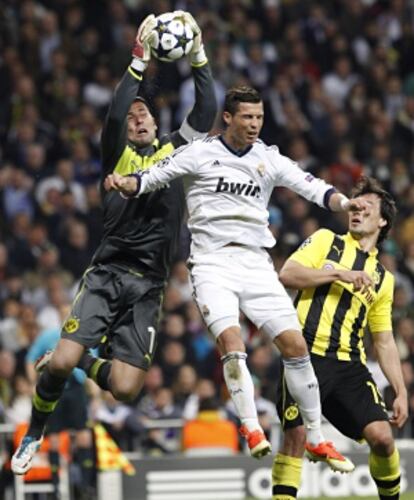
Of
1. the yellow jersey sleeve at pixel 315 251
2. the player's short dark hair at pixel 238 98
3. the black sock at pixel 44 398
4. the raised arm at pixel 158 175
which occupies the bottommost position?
the black sock at pixel 44 398

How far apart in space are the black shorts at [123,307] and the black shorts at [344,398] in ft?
3.59

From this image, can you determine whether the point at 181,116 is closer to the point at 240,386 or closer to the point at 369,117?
the point at 369,117

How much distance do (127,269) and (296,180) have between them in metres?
1.43

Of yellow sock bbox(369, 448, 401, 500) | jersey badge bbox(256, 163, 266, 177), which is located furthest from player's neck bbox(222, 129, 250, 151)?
yellow sock bbox(369, 448, 401, 500)

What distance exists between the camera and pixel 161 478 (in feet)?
46.0

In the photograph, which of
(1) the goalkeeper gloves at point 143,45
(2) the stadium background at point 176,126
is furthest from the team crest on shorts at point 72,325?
(2) the stadium background at point 176,126

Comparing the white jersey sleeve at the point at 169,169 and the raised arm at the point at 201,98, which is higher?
the raised arm at the point at 201,98

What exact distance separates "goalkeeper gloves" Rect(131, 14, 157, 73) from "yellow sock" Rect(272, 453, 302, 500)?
275cm

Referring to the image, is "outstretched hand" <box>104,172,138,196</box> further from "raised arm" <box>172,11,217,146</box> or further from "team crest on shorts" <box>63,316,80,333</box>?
"team crest on shorts" <box>63,316,80,333</box>

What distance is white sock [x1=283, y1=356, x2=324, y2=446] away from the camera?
9867mm

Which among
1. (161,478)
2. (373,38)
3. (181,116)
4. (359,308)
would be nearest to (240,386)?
(359,308)

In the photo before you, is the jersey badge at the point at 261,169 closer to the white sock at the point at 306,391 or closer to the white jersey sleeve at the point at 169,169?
the white jersey sleeve at the point at 169,169

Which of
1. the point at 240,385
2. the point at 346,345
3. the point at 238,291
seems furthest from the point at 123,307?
the point at 346,345

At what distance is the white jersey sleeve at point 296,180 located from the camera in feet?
33.3
